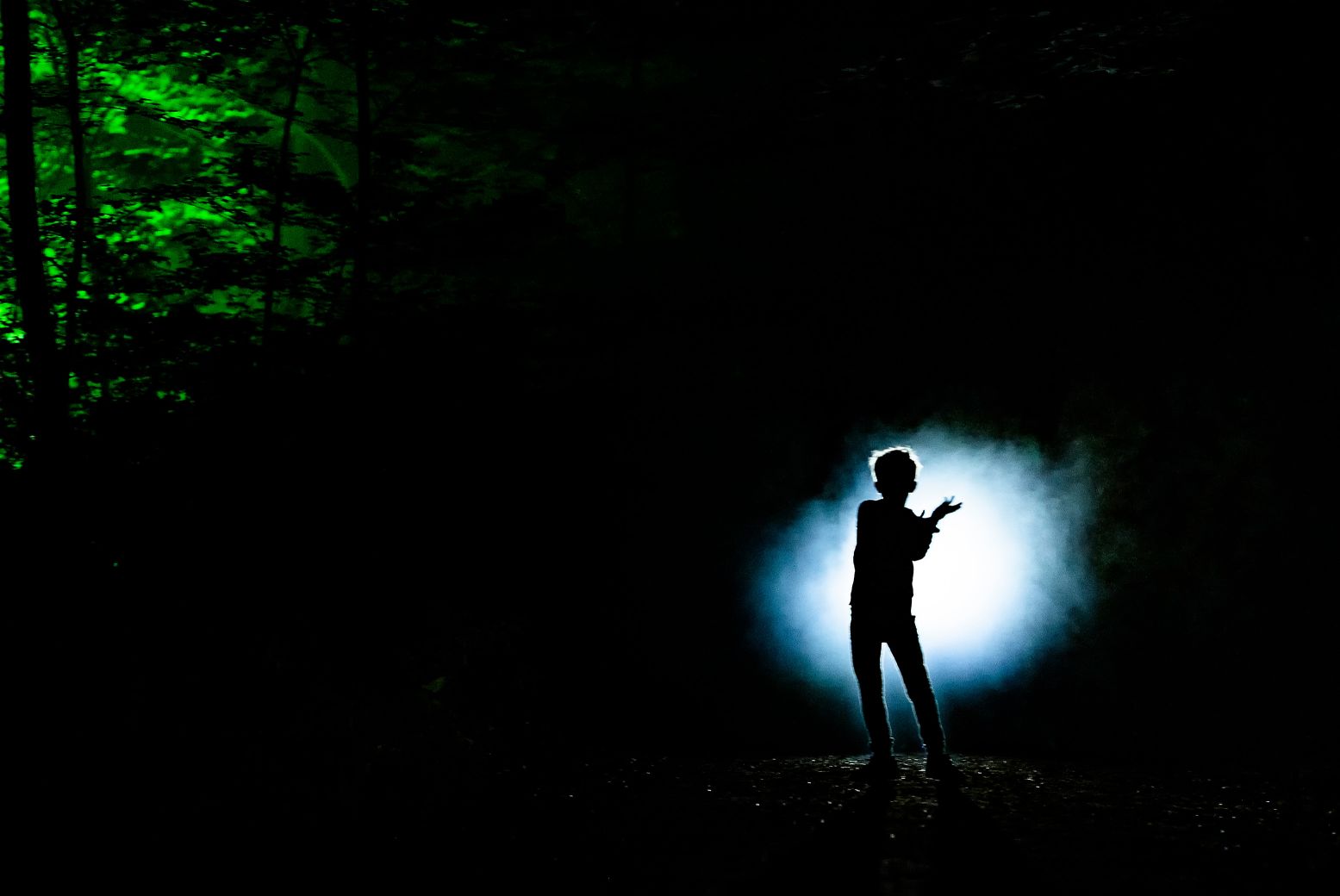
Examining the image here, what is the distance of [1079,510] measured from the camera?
32.5 feet

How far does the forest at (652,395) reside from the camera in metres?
7.85

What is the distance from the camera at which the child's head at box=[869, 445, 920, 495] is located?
6.70 m

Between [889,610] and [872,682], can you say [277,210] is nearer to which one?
[889,610]

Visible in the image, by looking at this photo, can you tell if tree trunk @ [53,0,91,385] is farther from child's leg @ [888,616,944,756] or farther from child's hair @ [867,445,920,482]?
child's leg @ [888,616,944,756]

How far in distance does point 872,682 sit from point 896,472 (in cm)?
138

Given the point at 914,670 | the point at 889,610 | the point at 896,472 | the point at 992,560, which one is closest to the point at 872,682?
A: the point at 914,670

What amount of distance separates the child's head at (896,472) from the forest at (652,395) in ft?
10.7

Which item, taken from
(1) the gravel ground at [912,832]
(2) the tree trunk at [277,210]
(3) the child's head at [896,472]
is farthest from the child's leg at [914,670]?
(2) the tree trunk at [277,210]

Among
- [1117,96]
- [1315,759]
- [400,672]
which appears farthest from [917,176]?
[400,672]

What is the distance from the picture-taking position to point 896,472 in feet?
22.0

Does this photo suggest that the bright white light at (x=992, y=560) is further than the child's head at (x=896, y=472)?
Yes

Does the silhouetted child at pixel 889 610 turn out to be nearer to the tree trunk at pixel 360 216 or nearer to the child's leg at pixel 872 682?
the child's leg at pixel 872 682

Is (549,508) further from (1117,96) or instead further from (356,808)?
(1117,96)

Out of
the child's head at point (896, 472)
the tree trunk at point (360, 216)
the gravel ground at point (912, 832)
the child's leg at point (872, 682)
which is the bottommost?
the gravel ground at point (912, 832)
